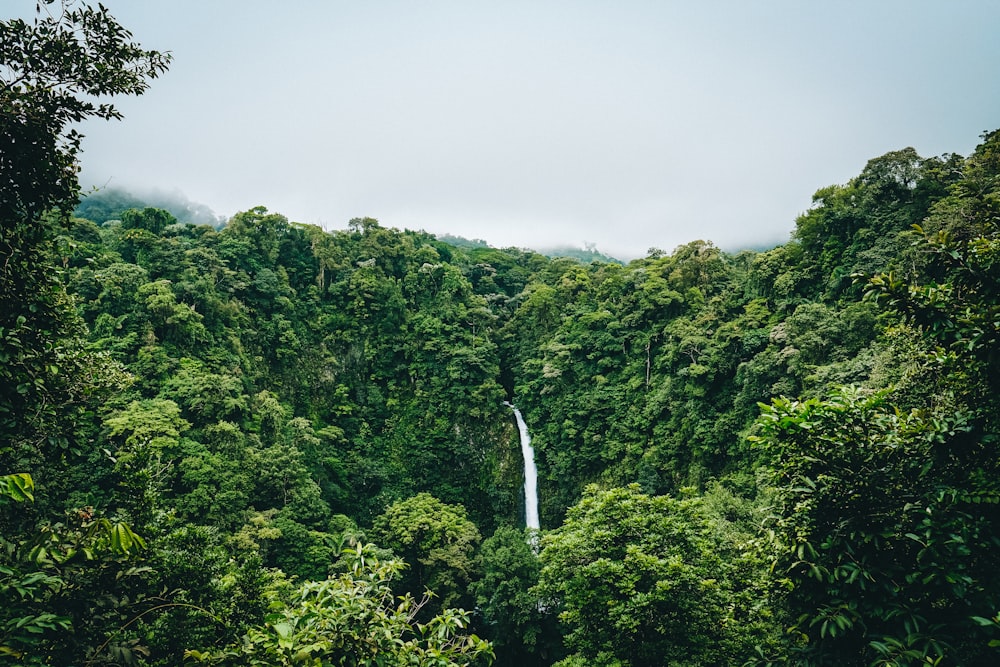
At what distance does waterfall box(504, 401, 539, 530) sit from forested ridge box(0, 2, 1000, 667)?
0.67 m

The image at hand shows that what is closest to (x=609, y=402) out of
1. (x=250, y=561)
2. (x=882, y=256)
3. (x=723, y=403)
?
(x=723, y=403)

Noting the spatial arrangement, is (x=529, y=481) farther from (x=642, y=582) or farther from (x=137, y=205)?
(x=137, y=205)

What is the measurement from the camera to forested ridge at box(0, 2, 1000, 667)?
293 centimetres

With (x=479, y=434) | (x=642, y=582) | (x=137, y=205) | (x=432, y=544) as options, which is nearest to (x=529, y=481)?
(x=479, y=434)

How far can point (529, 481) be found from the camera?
81.0ft

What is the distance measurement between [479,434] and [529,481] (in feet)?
12.5

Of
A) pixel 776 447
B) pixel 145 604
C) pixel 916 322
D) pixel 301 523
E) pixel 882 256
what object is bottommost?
pixel 301 523

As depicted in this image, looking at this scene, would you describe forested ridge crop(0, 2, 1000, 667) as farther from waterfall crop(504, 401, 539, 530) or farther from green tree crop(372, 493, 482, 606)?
waterfall crop(504, 401, 539, 530)

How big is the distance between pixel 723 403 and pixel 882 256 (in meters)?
6.73

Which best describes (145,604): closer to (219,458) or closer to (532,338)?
(219,458)

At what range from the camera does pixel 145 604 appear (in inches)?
124

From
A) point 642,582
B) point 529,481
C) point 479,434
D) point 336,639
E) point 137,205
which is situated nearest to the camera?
point 336,639

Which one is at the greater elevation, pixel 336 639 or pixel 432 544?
pixel 336 639

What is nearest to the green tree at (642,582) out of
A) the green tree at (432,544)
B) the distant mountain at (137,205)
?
the green tree at (432,544)
